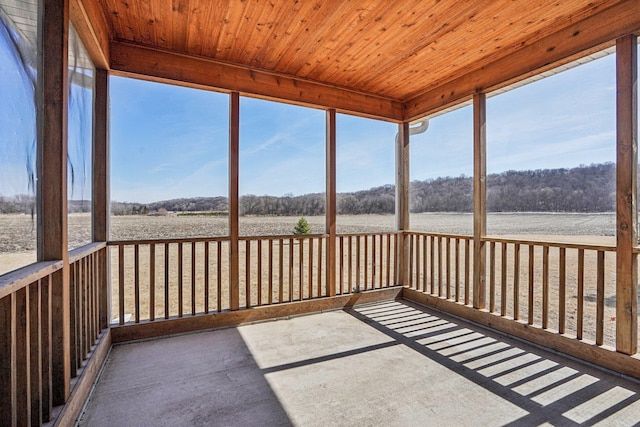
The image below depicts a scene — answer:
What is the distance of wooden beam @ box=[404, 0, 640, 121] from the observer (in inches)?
91.5

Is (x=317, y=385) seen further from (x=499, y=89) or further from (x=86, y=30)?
(x=499, y=89)

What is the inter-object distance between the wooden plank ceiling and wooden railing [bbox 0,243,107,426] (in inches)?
69.7

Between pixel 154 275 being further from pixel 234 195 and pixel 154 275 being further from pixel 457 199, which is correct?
pixel 457 199

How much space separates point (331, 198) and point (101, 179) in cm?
234

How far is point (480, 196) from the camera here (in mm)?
3406

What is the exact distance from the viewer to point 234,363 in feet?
8.20

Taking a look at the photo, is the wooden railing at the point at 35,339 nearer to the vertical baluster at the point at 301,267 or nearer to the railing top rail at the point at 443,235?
the vertical baluster at the point at 301,267

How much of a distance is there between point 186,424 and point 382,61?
334cm

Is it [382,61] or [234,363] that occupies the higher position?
[382,61]

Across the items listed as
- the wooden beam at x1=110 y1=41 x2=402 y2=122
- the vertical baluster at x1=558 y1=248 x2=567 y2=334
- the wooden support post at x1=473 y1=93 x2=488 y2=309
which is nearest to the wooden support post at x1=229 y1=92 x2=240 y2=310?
the wooden beam at x1=110 y1=41 x2=402 y2=122

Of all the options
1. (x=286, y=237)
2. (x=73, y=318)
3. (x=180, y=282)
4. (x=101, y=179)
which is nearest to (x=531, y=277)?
(x=286, y=237)

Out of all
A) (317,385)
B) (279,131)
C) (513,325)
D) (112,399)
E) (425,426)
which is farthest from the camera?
(279,131)

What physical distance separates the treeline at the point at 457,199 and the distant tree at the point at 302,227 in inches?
3.8

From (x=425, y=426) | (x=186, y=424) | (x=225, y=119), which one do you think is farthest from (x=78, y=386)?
(x=225, y=119)
